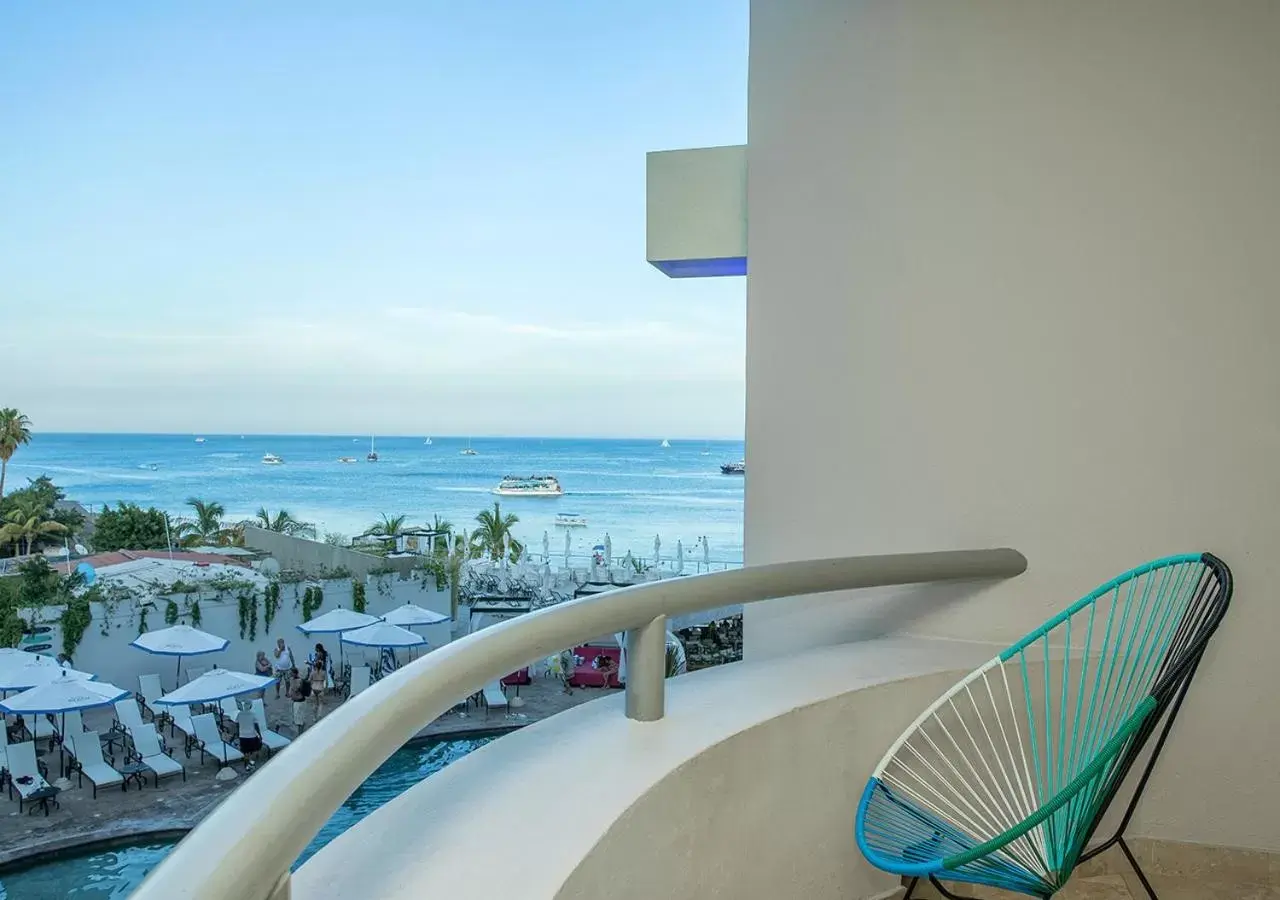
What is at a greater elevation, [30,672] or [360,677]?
[30,672]

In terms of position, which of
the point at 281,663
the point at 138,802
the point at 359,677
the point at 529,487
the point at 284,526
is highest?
the point at 529,487

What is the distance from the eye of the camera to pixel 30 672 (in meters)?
7.60

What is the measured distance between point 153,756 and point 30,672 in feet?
4.29

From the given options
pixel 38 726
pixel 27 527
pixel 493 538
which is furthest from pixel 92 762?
pixel 493 538

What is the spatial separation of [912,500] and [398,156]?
99.4ft

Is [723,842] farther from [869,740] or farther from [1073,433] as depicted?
[1073,433]

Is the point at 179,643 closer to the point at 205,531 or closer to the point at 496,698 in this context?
the point at 496,698

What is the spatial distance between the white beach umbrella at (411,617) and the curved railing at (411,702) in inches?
347

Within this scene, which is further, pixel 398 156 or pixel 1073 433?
pixel 398 156

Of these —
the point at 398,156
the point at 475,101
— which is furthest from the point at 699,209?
the point at 398,156

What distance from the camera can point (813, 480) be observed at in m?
2.08

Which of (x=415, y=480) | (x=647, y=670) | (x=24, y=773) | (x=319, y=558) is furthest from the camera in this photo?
(x=415, y=480)

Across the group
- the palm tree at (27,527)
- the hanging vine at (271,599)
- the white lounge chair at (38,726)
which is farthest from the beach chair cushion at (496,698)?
the palm tree at (27,527)

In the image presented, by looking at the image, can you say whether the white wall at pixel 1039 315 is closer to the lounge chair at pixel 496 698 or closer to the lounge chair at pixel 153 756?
the lounge chair at pixel 496 698
